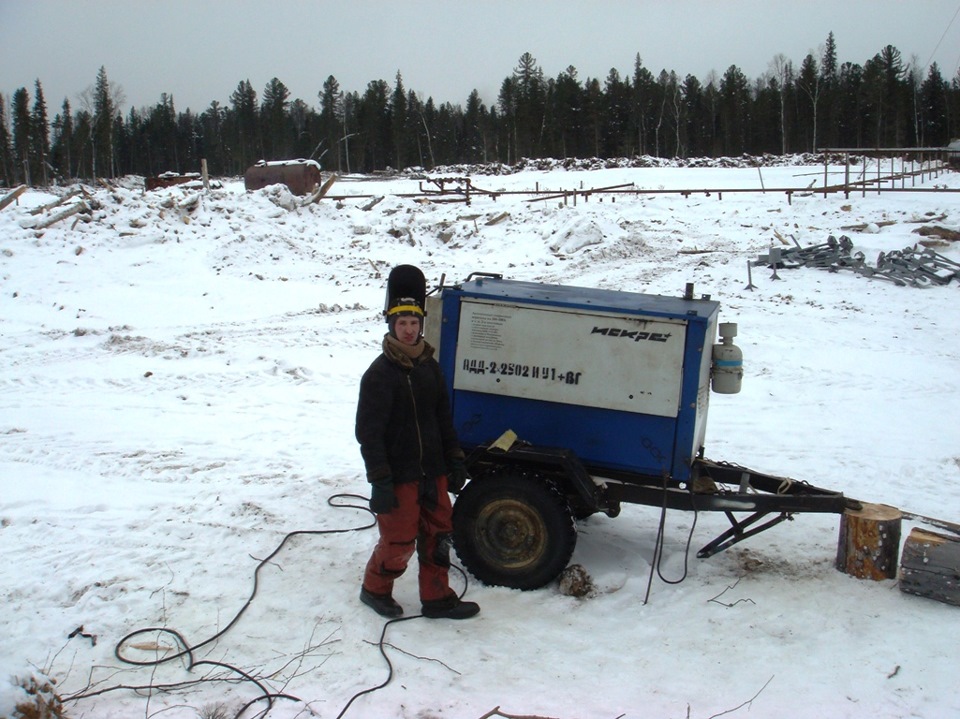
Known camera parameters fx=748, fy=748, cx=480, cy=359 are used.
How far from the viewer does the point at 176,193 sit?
22.5m

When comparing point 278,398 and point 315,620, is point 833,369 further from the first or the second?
point 315,620

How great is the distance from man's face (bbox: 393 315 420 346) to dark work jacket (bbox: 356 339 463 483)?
93 millimetres

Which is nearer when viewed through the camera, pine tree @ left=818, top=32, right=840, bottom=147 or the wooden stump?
the wooden stump

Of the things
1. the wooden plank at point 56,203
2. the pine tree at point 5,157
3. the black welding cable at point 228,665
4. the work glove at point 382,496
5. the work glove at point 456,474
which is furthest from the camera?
the pine tree at point 5,157

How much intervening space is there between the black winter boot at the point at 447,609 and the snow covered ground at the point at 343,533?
0.24ft

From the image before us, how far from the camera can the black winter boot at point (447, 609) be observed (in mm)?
4441

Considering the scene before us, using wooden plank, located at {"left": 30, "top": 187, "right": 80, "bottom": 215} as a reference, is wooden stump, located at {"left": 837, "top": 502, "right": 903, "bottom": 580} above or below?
below

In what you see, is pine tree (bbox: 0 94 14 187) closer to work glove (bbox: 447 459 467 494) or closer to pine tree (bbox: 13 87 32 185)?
pine tree (bbox: 13 87 32 185)

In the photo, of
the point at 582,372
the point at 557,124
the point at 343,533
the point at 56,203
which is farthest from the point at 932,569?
the point at 557,124

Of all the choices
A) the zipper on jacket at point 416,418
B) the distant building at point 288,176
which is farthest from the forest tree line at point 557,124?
the zipper on jacket at point 416,418

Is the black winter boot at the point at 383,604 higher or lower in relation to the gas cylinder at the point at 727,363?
lower

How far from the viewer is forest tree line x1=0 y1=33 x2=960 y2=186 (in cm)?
6912

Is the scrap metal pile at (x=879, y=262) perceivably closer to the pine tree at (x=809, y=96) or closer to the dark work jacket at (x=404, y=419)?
the dark work jacket at (x=404, y=419)

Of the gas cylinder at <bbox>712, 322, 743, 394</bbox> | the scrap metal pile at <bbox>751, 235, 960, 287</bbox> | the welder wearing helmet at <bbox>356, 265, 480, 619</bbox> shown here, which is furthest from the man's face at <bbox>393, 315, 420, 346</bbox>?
the scrap metal pile at <bbox>751, 235, 960, 287</bbox>
